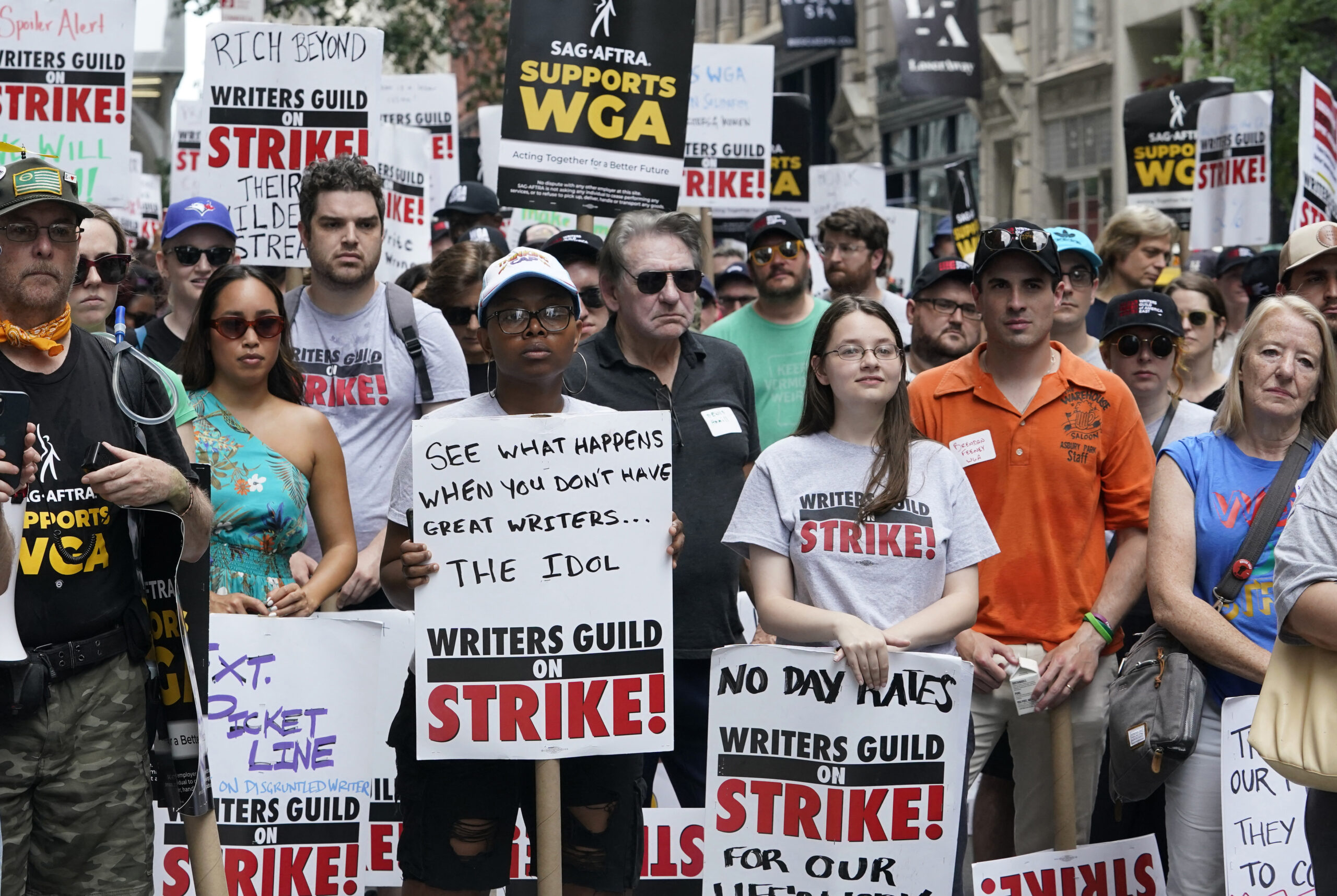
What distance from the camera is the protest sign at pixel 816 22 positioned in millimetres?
21766

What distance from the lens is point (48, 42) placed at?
289 inches

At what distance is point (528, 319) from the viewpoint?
4.17 metres

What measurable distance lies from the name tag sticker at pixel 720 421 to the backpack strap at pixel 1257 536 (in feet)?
4.97

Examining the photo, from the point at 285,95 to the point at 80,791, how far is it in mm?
4130

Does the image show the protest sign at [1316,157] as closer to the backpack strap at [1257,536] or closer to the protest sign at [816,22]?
the backpack strap at [1257,536]

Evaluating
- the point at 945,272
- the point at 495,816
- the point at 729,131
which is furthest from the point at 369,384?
the point at 729,131

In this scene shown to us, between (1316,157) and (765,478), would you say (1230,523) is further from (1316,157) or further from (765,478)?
(1316,157)

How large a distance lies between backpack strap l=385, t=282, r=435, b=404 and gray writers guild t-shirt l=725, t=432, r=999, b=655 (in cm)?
145

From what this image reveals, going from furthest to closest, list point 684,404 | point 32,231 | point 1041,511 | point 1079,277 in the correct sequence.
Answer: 1. point 1079,277
2. point 684,404
3. point 1041,511
4. point 32,231

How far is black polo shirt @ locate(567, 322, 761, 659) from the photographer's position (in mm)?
4961

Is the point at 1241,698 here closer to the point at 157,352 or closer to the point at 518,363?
the point at 518,363

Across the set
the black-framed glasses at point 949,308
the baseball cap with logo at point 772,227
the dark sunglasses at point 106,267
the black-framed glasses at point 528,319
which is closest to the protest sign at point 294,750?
the black-framed glasses at point 528,319

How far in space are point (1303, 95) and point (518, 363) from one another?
5.67 meters

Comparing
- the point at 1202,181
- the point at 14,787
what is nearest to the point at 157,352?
the point at 14,787
